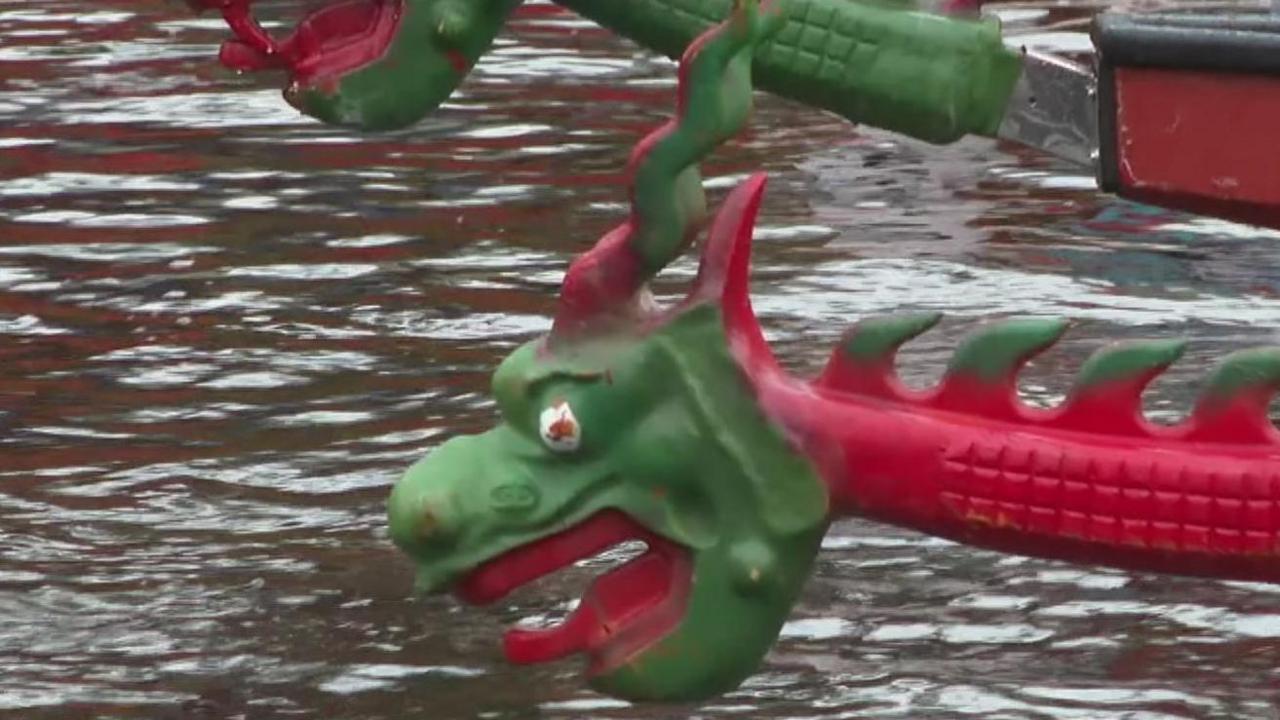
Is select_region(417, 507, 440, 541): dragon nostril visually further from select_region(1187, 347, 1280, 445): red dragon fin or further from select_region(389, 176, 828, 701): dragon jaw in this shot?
select_region(1187, 347, 1280, 445): red dragon fin

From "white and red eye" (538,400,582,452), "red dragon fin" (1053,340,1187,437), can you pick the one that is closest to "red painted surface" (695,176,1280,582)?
"red dragon fin" (1053,340,1187,437)

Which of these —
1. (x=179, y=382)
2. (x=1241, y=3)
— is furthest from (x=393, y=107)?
(x=179, y=382)

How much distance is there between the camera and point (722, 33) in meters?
3.00

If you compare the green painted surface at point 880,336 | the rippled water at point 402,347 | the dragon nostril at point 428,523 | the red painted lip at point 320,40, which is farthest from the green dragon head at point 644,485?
the red painted lip at point 320,40

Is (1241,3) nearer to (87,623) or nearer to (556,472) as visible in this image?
(556,472)

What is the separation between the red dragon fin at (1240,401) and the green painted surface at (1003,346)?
6.5 inches

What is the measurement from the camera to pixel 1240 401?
9.99 ft

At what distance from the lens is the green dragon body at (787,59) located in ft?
12.3

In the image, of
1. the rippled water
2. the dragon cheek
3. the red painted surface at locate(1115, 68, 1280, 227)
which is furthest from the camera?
the rippled water

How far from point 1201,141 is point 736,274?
64 cm

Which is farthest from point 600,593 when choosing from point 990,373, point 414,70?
point 414,70

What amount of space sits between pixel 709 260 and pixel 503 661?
Answer: 1.00m

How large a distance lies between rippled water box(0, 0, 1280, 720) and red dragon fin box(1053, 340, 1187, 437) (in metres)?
0.71

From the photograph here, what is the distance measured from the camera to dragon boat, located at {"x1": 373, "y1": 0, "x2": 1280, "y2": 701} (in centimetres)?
305
